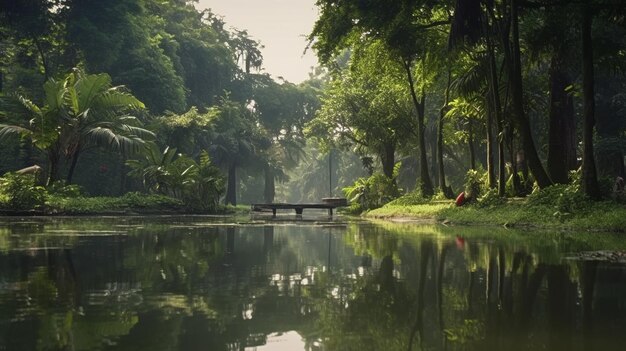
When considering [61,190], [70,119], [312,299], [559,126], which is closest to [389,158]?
[559,126]

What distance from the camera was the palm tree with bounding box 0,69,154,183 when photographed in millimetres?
29391

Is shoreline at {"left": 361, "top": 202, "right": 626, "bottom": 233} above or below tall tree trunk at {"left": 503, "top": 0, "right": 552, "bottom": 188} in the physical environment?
below

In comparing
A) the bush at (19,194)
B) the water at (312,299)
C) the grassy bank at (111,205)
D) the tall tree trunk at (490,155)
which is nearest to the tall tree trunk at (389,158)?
the grassy bank at (111,205)

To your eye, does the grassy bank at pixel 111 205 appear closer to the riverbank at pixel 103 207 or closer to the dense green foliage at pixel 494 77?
the riverbank at pixel 103 207

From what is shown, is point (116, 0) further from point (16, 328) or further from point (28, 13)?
point (16, 328)

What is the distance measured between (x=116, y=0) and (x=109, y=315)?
1679 inches

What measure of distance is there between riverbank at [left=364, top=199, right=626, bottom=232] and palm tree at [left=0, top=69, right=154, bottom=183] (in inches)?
660

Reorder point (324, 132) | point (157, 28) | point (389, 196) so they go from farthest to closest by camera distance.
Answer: point (157, 28) < point (324, 132) < point (389, 196)

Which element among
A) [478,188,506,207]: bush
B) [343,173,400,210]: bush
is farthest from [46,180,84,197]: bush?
[478,188,506,207]: bush

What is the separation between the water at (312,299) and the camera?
4.33 meters

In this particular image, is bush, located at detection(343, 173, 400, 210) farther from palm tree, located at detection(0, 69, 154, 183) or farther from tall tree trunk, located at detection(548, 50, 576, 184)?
palm tree, located at detection(0, 69, 154, 183)

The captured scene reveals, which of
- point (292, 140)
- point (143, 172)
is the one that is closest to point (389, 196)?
point (143, 172)

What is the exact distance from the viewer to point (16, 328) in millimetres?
4480

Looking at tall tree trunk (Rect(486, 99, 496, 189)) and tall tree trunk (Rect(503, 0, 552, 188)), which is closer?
tall tree trunk (Rect(503, 0, 552, 188))
